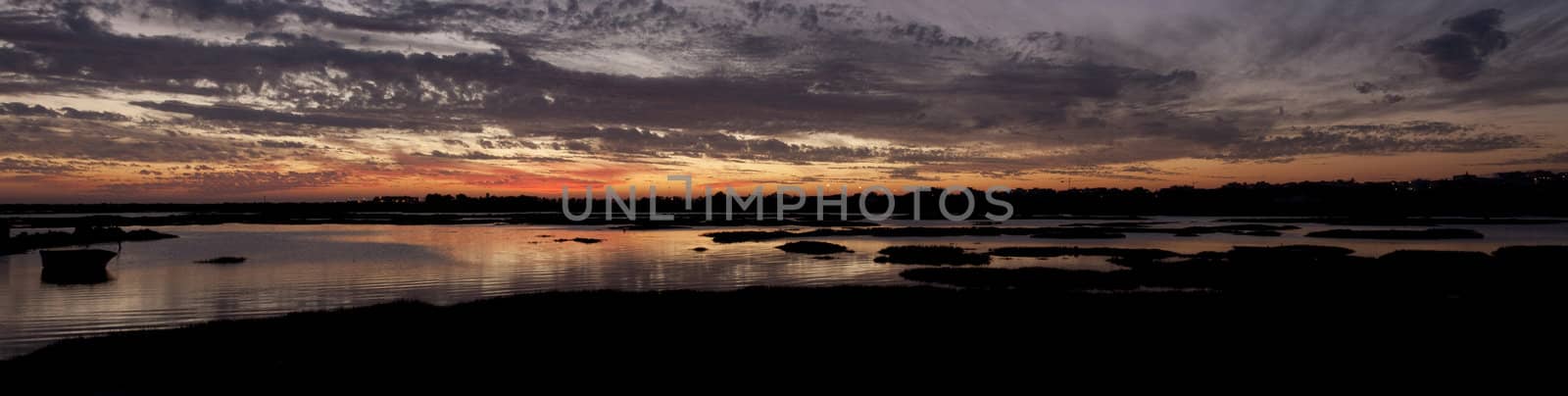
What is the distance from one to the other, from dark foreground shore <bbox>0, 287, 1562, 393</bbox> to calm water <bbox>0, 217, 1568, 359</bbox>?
5491 millimetres

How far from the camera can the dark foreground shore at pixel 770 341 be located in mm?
15484

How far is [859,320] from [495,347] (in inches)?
349

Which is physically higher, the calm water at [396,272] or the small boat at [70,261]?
the small boat at [70,261]

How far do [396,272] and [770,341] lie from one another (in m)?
29.4

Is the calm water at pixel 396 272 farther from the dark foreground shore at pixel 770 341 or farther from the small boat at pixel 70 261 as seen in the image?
the dark foreground shore at pixel 770 341

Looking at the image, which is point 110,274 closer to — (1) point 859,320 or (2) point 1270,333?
(1) point 859,320

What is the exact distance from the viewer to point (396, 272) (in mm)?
40312

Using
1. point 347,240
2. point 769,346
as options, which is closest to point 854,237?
point 347,240

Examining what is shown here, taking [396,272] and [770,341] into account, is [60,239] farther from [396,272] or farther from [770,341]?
[770,341]

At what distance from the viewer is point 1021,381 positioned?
14320mm

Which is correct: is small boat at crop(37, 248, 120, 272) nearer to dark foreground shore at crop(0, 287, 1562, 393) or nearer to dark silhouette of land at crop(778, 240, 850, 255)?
dark foreground shore at crop(0, 287, 1562, 393)

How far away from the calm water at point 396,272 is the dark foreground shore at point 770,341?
5.49 meters

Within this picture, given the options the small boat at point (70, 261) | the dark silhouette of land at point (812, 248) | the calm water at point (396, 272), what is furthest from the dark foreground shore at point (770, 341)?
the dark silhouette of land at point (812, 248)

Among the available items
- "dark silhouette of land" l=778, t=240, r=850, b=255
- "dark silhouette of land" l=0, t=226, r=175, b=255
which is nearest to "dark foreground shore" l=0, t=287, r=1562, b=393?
"dark silhouette of land" l=778, t=240, r=850, b=255
